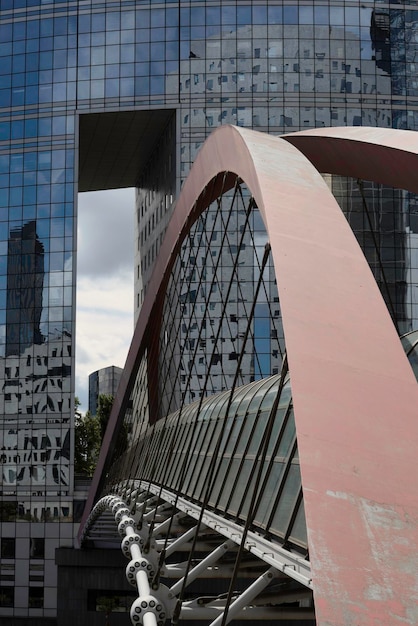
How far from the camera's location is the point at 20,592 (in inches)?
2842

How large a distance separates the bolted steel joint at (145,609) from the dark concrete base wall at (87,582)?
4316 centimetres

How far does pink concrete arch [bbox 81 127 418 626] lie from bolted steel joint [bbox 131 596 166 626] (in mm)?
7241

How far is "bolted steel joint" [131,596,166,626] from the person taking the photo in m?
15.2

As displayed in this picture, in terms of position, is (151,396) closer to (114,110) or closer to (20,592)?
(20,592)

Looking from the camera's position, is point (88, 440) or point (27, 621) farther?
point (88, 440)

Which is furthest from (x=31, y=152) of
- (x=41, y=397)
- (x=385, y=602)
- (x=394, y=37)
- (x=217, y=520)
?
(x=385, y=602)

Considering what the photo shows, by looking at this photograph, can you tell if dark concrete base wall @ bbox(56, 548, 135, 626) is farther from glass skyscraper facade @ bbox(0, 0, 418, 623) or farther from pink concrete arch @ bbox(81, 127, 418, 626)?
pink concrete arch @ bbox(81, 127, 418, 626)

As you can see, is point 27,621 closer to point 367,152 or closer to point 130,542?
point 130,542

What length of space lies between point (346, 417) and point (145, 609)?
28.7 feet

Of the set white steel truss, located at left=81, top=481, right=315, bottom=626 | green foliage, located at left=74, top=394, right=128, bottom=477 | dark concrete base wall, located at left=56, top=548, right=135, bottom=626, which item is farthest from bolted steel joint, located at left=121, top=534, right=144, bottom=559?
green foliage, located at left=74, top=394, right=128, bottom=477

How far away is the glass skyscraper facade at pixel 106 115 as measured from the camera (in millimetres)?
73562

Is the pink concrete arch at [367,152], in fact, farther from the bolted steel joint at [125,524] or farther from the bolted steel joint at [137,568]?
the bolted steel joint at [125,524]

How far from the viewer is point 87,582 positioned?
6066cm

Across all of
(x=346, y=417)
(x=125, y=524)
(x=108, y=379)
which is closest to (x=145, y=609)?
(x=125, y=524)
